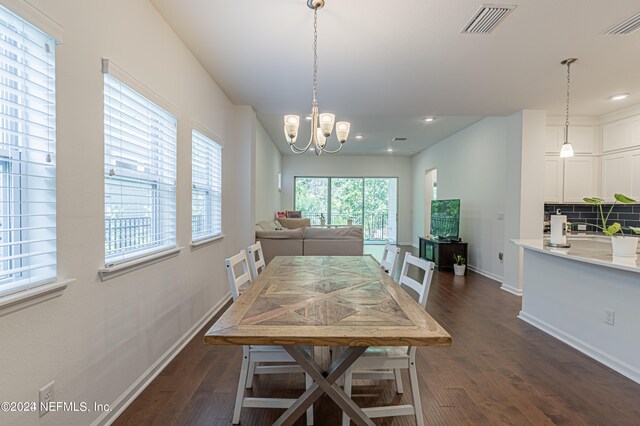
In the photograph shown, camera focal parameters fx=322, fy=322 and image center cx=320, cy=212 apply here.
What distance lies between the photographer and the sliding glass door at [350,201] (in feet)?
32.4

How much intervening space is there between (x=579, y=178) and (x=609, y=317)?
3.34 m

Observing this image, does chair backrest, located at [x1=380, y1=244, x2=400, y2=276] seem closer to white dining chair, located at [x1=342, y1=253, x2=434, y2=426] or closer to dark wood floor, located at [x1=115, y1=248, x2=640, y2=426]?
white dining chair, located at [x1=342, y1=253, x2=434, y2=426]

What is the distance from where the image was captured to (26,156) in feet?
4.34

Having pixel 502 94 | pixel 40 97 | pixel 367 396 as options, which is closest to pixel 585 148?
pixel 502 94

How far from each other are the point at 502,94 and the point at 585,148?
2.29 m

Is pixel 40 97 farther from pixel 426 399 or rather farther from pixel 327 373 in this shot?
pixel 426 399

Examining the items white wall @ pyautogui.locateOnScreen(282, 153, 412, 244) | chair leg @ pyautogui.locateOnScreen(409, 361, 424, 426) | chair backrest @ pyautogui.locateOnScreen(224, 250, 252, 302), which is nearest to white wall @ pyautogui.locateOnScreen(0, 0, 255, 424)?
chair backrest @ pyautogui.locateOnScreen(224, 250, 252, 302)

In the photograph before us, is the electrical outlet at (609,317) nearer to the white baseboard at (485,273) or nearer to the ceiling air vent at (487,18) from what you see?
the ceiling air vent at (487,18)

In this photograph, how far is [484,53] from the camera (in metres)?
2.92

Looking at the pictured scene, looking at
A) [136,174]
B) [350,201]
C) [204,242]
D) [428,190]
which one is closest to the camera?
[136,174]

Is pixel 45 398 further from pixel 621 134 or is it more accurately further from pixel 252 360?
pixel 621 134

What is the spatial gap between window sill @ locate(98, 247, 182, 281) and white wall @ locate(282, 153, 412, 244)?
711 cm

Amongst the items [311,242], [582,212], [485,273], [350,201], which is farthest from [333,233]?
[350,201]

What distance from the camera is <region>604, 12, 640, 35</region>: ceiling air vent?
2408 mm
